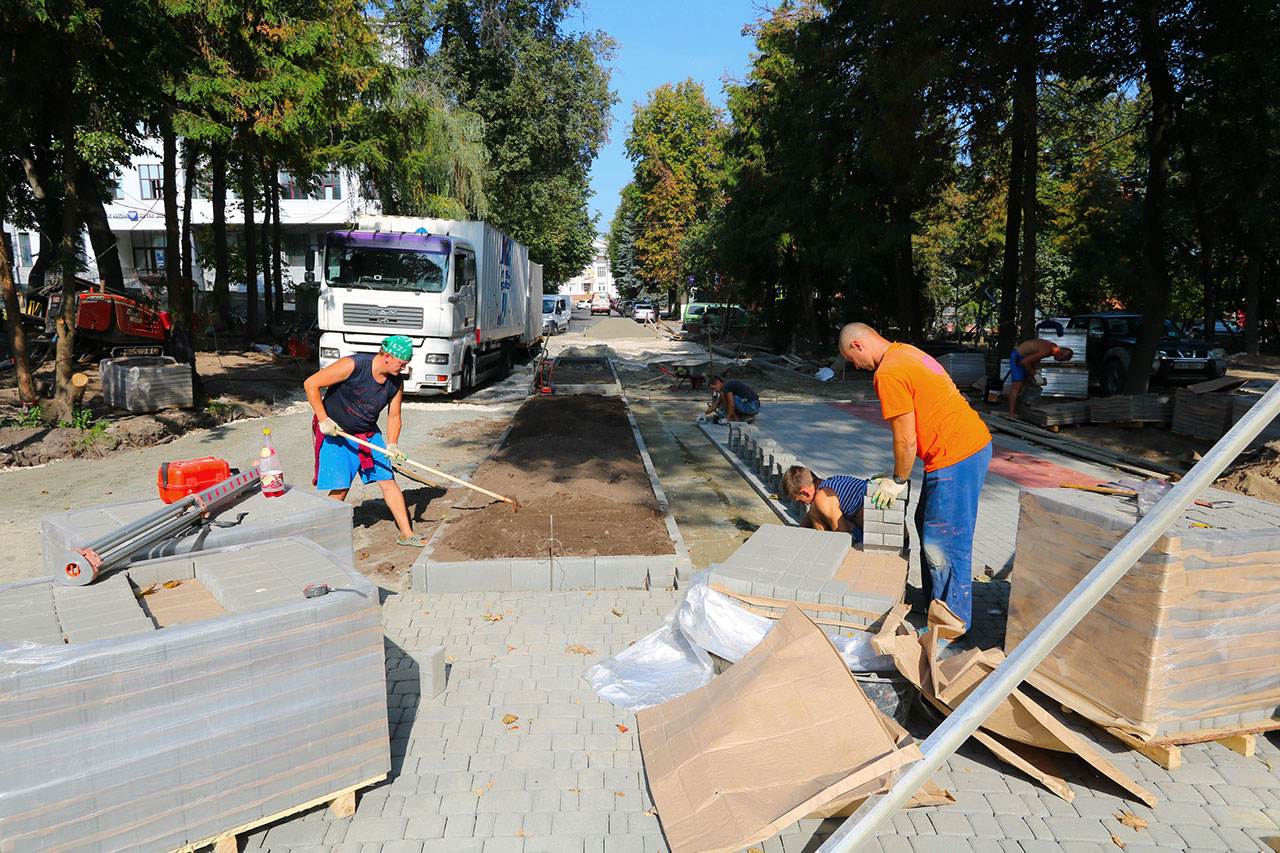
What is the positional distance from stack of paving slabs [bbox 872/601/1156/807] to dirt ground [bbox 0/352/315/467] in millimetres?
10205

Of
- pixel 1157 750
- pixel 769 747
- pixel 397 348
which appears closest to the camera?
pixel 769 747

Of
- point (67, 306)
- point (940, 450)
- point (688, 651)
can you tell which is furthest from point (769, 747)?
point (67, 306)

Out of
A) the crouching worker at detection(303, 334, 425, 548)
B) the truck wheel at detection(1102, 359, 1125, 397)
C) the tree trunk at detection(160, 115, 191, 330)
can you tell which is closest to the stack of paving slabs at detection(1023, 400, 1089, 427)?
the truck wheel at detection(1102, 359, 1125, 397)

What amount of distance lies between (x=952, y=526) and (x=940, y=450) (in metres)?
0.43

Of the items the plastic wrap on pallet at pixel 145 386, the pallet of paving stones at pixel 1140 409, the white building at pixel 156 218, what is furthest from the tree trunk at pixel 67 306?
the white building at pixel 156 218

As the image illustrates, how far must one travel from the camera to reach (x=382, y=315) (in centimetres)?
1420

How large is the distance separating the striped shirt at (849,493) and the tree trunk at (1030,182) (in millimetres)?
11037

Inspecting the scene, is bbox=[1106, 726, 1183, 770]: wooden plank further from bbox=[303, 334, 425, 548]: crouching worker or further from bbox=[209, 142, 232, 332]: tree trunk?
bbox=[209, 142, 232, 332]: tree trunk

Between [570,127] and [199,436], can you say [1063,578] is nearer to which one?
[199,436]

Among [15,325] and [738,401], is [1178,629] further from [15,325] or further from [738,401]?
[15,325]

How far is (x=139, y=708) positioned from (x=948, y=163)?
62.8ft

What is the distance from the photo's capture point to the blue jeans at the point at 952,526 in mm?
4422

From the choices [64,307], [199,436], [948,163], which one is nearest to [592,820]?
[199,436]

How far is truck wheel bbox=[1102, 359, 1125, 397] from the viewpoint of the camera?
1596 cm
